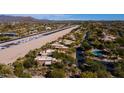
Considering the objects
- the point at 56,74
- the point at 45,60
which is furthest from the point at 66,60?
the point at 56,74

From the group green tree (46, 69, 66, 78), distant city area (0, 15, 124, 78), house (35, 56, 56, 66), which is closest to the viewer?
green tree (46, 69, 66, 78)

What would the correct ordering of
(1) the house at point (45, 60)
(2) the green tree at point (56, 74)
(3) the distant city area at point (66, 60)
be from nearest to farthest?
1. (2) the green tree at point (56, 74)
2. (3) the distant city area at point (66, 60)
3. (1) the house at point (45, 60)

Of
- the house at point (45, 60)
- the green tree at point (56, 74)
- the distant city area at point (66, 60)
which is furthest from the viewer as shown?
the house at point (45, 60)

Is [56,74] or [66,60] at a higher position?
[56,74]

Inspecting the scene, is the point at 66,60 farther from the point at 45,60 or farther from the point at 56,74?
the point at 56,74

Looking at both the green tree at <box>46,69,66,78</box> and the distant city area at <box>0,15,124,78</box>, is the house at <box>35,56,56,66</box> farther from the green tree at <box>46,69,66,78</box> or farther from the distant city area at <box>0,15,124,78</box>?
the green tree at <box>46,69,66,78</box>

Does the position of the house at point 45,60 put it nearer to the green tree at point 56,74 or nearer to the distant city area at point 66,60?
the distant city area at point 66,60

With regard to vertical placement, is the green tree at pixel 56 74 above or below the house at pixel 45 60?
above

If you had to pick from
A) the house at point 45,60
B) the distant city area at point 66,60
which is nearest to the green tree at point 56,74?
the distant city area at point 66,60

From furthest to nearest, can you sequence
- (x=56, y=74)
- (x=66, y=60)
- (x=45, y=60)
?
1. (x=45, y=60)
2. (x=66, y=60)
3. (x=56, y=74)

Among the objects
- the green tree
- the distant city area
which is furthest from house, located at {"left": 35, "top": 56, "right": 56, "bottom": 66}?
the green tree
